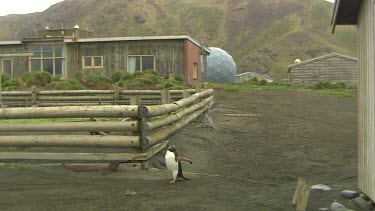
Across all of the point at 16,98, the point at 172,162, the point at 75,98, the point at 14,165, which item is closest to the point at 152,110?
the point at 172,162

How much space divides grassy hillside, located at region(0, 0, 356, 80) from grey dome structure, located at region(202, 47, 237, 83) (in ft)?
183

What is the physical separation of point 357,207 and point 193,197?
81.3 inches

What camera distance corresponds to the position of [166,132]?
1031 centimetres

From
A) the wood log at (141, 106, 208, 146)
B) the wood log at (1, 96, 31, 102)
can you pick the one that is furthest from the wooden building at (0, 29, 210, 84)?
the wood log at (141, 106, 208, 146)

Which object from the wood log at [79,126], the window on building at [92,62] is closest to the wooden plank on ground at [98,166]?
the wood log at [79,126]

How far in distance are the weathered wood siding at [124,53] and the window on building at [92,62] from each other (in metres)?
0.19

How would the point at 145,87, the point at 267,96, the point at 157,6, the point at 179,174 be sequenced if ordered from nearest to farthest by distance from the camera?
the point at 179,174, the point at 145,87, the point at 267,96, the point at 157,6

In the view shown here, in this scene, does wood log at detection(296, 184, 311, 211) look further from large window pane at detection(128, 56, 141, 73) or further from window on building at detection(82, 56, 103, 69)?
window on building at detection(82, 56, 103, 69)

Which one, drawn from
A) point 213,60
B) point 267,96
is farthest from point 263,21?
point 267,96

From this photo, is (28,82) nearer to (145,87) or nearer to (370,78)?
(145,87)

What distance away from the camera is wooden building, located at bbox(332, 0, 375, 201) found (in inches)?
257

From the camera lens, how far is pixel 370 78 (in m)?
6.71

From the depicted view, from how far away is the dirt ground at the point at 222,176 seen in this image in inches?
253

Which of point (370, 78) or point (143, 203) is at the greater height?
point (370, 78)
